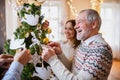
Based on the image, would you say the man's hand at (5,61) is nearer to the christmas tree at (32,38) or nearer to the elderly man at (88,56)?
the christmas tree at (32,38)

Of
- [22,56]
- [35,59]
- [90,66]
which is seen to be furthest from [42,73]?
[90,66]

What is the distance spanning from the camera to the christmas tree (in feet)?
5.35

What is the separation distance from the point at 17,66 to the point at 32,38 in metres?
0.31

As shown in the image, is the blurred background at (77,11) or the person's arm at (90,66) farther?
the blurred background at (77,11)

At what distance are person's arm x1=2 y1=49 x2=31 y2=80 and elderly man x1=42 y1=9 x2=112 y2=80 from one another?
192mm

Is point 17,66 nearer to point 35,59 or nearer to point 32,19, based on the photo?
point 35,59

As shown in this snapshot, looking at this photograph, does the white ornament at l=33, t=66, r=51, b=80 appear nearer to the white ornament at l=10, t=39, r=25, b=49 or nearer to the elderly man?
the elderly man

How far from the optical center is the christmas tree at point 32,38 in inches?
64.2

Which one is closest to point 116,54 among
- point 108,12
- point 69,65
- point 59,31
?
point 108,12

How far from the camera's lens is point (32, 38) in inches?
65.3

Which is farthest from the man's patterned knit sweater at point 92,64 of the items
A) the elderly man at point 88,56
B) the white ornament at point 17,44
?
the white ornament at point 17,44

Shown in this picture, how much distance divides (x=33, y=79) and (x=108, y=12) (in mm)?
9612

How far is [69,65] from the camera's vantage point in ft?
7.22

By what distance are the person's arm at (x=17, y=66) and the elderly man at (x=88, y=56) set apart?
192mm
